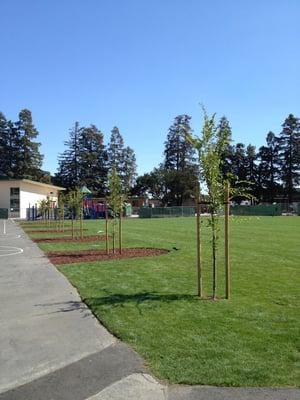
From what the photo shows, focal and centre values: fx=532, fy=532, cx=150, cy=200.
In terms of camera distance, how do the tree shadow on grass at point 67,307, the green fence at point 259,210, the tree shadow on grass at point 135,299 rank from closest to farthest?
the tree shadow on grass at point 67,307 → the tree shadow on grass at point 135,299 → the green fence at point 259,210

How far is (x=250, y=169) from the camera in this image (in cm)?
11869

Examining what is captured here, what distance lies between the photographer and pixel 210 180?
9.65 m

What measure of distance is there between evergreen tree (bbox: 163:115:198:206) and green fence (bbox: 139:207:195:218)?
69.7 ft

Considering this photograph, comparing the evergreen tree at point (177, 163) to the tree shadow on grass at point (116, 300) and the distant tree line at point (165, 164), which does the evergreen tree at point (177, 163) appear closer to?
the distant tree line at point (165, 164)

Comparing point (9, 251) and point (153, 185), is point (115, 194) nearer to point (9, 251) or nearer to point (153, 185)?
point (9, 251)

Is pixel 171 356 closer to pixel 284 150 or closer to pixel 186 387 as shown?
pixel 186 387

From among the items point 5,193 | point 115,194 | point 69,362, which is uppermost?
point 5,193

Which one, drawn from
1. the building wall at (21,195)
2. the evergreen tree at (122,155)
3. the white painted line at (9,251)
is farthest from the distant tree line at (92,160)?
the white painted line at (9,251)

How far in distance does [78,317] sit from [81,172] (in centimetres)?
11515

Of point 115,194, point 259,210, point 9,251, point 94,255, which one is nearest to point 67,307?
point 94,255

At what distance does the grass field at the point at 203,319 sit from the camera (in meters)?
5.71

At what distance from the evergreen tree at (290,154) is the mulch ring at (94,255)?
319ft

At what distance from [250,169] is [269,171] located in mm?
4793

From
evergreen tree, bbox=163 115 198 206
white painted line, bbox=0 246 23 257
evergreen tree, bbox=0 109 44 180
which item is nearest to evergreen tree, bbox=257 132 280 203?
evergreen tree, bbox=163 115 198 206
